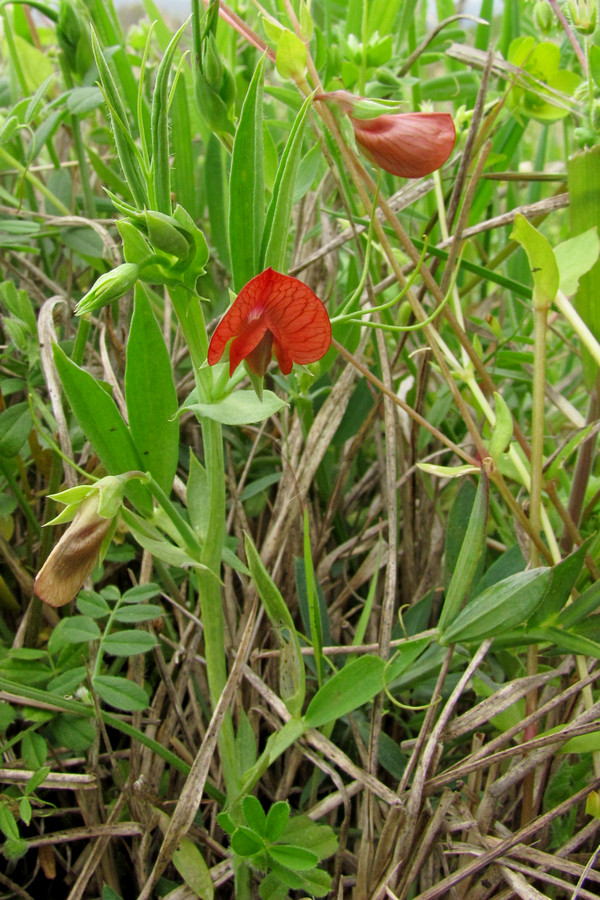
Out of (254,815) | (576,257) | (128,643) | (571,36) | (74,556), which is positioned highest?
(571,36)

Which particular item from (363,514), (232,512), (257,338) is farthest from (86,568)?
(363,514)

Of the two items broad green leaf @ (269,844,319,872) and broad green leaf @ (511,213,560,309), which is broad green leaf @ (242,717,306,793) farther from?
broad green leaf @ (511,213,560,309)

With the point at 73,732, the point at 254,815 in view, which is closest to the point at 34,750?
the point at 73,732

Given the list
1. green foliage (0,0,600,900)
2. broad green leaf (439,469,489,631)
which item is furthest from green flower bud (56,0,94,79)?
broad green leaf (439,469,489,631)

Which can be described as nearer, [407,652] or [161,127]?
[161,127]

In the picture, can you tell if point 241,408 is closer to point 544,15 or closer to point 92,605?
point 92,605
